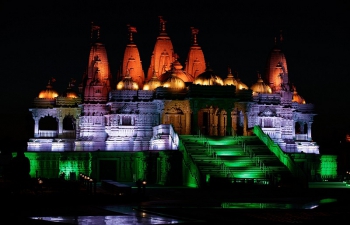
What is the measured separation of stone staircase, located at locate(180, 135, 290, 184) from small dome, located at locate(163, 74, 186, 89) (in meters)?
6.92

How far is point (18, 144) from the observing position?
397ft

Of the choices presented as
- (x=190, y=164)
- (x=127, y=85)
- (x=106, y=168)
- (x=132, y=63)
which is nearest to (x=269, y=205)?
(x=190, y=164)

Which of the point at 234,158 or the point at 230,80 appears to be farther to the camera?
the point at 230,80

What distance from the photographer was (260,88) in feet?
259

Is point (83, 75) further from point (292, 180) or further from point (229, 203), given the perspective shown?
point (229, 203)

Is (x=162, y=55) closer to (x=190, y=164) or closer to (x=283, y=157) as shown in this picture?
(x=283, y=157)

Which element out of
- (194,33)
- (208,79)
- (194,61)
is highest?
(194,33)

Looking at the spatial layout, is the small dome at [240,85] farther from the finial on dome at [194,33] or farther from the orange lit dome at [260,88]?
the finial on dome at [194,33]

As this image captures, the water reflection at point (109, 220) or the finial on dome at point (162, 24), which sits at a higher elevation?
the finial on dome at point (162, 24)

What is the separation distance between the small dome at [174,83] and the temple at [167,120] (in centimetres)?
10

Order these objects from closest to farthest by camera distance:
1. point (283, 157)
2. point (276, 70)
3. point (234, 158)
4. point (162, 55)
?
1. point (234, 158)
2. point (283, 157)
3. point (162, 55)
4. point (276, 70)

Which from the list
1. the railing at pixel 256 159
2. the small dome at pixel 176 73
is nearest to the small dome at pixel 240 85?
the small dome at pixel 176 73

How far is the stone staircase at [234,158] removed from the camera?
59844mm

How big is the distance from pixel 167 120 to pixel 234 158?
1294 cm
